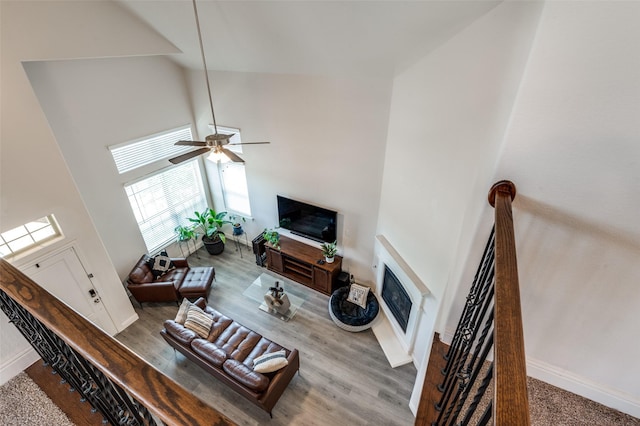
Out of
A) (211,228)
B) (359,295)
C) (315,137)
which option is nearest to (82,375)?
(315,137)

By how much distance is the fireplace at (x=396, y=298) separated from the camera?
14.6ft

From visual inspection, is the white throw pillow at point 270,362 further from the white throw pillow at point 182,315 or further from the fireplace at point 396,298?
the fireplace at point 396,298

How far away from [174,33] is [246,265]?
458 centimetres

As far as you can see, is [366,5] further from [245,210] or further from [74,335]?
[245,210]

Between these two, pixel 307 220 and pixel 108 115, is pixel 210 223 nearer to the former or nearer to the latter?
pixel 307 220

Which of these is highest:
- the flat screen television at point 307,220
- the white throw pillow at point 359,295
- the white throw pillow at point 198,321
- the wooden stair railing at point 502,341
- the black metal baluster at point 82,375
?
the wooden stair railing at point 502,341

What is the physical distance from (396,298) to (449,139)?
9.20 feet

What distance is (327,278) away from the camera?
561 cm

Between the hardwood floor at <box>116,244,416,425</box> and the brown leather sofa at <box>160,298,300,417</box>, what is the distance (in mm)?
370

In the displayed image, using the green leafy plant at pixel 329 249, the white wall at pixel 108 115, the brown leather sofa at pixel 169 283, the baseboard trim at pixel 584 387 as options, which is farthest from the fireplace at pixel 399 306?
the white wall at pixel 108 115

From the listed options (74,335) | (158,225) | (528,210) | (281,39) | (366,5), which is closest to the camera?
(74,335)

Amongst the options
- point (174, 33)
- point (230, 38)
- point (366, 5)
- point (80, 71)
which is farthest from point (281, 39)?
point (80, 71)

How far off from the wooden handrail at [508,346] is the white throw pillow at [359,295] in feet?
14.1

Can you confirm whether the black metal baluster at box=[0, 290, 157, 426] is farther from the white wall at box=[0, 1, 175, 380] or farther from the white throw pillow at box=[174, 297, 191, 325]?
the white throw pillow at box=[174, 297, 191, 325]
